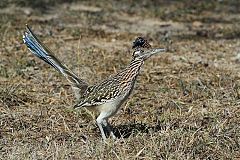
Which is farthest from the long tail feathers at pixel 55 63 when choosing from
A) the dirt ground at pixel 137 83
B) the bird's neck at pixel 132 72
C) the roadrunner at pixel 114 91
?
the bird's neck at pixel 132 72

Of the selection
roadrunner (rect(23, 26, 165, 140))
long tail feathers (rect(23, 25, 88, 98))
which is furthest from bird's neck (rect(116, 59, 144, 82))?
long tail feathers (rect(23, 25, 88, 98))

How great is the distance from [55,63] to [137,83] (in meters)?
1.95

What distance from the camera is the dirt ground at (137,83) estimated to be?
191 inches

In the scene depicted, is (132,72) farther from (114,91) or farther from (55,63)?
(55,63)

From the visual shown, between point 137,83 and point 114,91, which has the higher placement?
point 114,91

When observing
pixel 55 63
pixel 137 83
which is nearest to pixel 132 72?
pixel 55 63

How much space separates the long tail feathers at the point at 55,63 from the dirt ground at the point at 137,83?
0.29 m

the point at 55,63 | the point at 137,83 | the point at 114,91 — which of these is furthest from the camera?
the point at 137,83

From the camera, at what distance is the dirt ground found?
4.86 metres

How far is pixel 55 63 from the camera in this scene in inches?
218

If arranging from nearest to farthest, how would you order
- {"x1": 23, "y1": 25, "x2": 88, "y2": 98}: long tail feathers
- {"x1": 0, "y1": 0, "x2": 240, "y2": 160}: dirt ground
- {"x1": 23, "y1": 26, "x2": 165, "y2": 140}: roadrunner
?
{"x1": 0, "y1": 0, "x2": 240, "y2": 160}: dirt ground, {"x1": 23, "y1": 26, "x2": 165, "y2": 140}: roadrunner, {"x1": 23, "y1": 25, "x2": 88, "y2": 98}: long tail feathers

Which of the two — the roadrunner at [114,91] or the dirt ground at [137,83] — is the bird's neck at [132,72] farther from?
the dirt ground at [137,83]

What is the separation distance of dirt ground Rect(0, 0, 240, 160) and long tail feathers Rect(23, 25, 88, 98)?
29cm

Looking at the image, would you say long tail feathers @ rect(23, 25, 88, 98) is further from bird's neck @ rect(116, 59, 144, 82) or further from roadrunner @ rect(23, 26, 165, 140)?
bird's neck @ rect(116, 59, 144, 82)
